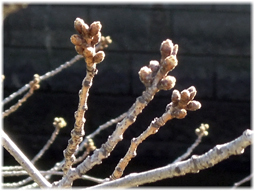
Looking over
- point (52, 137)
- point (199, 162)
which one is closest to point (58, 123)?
point (52, 137)

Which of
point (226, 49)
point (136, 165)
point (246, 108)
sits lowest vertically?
point (136, 165)

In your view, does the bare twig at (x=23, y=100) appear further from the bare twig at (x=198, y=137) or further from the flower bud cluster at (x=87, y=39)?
the flower bud cluster at (x=87, y=39)

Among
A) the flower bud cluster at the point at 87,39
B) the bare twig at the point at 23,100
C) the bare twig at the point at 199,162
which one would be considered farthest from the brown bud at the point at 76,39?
the bare twig at the point at 23,100

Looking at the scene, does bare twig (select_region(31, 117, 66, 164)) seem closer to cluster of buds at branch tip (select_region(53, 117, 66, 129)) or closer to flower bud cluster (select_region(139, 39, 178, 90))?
cluster of buds at branch tip (select_region(53, 117, 66, 129))

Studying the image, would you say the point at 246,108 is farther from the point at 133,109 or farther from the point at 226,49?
the point at 133,109

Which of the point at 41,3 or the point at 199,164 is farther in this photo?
the point at 41,3

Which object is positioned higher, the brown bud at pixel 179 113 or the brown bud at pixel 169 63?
the brown bud at pixel 169 63

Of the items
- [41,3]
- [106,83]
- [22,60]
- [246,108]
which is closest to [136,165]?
[106,83]
